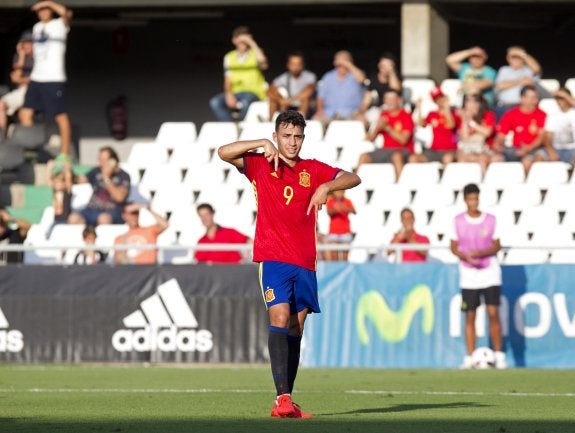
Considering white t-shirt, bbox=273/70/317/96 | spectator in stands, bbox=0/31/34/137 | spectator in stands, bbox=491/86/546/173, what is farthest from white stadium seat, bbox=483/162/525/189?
spectator in stands, bbox=0/31/34/137

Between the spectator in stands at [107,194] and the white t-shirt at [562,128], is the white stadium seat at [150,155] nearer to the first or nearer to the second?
the spectator in stands at [107,194]

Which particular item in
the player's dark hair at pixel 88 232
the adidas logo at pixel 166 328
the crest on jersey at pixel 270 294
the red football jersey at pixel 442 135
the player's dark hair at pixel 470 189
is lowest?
the adidas logo at pixel 166 328

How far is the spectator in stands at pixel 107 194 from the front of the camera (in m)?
22.5

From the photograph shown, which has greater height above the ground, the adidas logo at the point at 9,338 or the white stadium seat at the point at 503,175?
the white stadium seat at the point at 503,175

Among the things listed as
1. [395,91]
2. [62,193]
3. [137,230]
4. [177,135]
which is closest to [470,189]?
[395,91]

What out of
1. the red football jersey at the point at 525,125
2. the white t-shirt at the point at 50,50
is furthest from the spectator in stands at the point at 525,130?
the white t-shirt at the point at 50,50

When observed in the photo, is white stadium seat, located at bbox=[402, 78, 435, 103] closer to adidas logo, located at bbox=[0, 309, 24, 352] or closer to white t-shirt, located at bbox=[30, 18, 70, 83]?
white t-shirt, located at bbox=[30, 18, 70, 83]

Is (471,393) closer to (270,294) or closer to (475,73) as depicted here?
(270,294)

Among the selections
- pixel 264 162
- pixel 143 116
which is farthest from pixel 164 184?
pixel 264 162

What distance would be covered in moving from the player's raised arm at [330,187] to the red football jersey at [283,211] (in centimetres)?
13

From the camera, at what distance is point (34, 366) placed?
19078mm

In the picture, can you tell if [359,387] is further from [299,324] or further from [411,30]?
[411,30]

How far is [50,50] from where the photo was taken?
23875 millimetres

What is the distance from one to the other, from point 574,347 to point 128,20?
Answer: 13.3 meters
